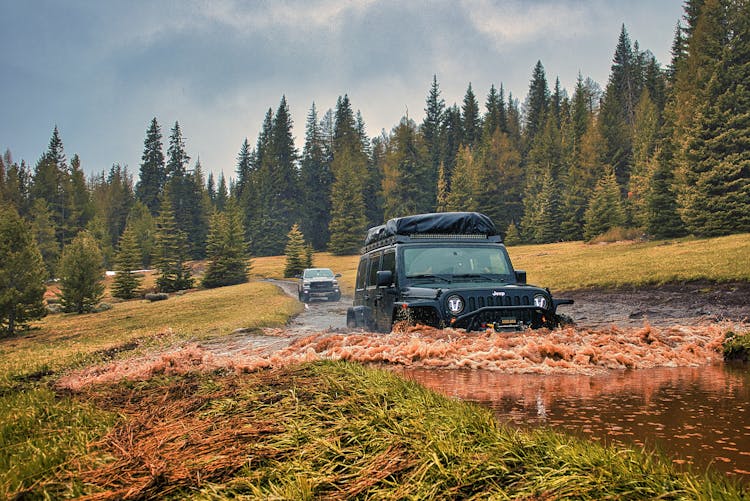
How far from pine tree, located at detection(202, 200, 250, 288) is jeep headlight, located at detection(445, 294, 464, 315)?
4687 centimetres

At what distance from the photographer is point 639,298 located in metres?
17.2

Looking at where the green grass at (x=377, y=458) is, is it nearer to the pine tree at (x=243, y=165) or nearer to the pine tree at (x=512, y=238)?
the pine tree at (x=512, y=238)

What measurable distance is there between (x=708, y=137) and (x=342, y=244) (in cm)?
4833

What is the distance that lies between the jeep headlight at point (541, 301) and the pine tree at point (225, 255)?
47.1m

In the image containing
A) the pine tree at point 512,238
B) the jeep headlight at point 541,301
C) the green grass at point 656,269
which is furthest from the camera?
the pine tree at point 512,238

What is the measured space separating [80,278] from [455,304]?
37509 mm

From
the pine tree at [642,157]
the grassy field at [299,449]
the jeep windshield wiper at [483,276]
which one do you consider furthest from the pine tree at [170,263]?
the grassy field at [299,449]

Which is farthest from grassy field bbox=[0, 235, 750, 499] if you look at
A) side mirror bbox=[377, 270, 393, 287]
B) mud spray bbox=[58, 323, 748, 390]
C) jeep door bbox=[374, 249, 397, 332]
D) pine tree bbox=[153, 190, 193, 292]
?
pine tree bbox=[153, 190, 193, 292]

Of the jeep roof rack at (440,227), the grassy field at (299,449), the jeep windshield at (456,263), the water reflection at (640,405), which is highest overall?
the jeep roof rack at (440,227)

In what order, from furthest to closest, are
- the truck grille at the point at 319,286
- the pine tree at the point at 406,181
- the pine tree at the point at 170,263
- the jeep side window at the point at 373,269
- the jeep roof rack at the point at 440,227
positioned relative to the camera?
the pine tree at the point at 406,181
the pine tree at the point at 170,263
the truck grille at the point at 319,286
the jeep side window at the point at 373,269
the jeep roof rack at the point at 440,227

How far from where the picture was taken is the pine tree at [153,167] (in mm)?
105062

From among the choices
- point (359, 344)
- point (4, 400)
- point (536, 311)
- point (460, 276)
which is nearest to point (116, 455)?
point (4, 400)

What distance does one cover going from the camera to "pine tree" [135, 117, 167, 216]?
345ft

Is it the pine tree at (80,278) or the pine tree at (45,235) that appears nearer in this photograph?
the pine tree at (80,278)
